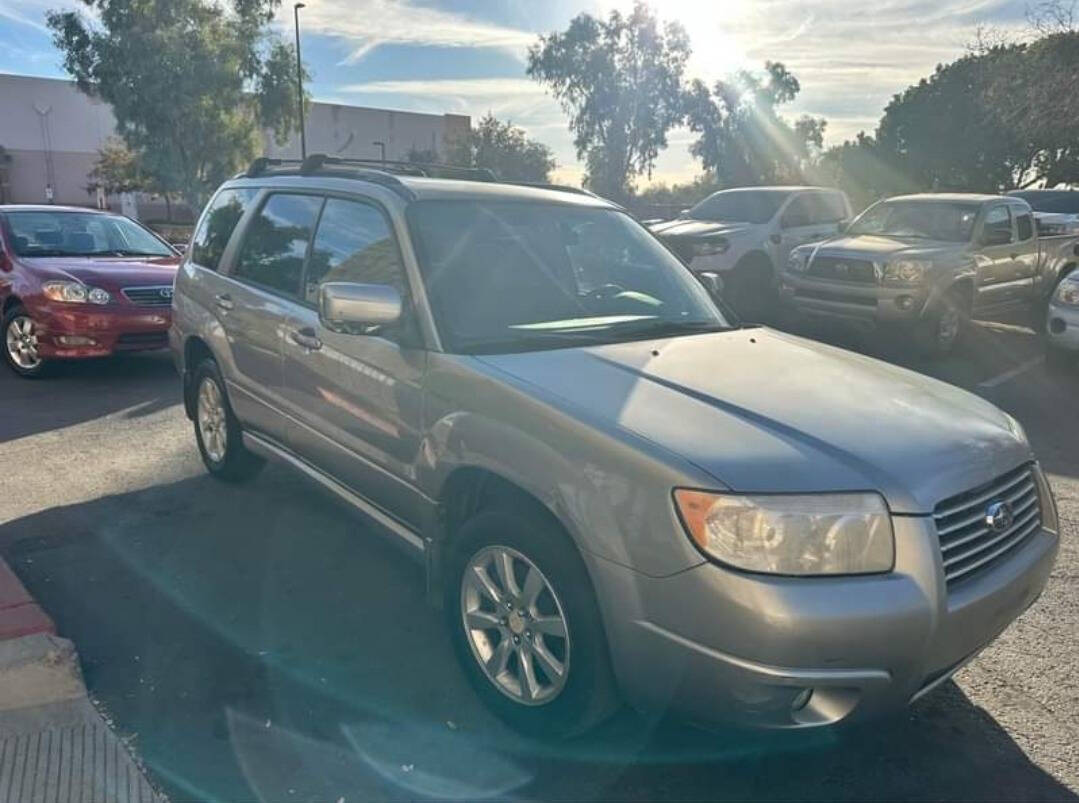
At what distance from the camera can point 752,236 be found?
12.2 metres

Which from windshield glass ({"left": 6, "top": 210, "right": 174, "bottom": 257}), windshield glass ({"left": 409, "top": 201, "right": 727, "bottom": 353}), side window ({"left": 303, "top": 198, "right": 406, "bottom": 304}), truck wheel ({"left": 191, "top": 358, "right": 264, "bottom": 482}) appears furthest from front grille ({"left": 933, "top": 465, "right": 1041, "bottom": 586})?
windshield glass ({"left": 6, "top": 210, "right": 174, "bottom": 257})

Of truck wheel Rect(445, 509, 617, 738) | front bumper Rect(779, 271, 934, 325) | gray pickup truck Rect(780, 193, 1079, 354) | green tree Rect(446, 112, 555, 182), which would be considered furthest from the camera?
green tree Rect(446, 112, 555, 182)

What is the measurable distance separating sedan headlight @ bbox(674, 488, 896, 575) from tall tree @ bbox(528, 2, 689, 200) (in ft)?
120

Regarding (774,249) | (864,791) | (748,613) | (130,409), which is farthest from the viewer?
(774,249)

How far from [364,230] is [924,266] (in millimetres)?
7565

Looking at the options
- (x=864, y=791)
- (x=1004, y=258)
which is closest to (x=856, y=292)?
(x=1004, y=258)

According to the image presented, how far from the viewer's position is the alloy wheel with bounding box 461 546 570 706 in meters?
2.71

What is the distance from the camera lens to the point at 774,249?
12312 millimetres

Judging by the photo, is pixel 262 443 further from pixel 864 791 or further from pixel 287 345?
pixel 864 791

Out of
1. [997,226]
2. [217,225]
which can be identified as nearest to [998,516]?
[217,225]

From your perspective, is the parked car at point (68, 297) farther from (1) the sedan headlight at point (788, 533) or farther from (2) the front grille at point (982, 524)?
(2) the front grille at point (982, 524)

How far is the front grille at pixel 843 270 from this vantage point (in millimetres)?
9680

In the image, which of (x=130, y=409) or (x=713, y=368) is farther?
(x=130, y=409)

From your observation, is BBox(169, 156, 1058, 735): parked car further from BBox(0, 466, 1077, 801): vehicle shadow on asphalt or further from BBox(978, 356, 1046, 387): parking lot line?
BBox(978, 356, 1046, 387): parking lot line
